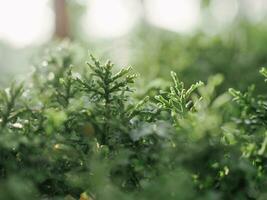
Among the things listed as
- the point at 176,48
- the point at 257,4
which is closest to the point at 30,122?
the point at 176,48

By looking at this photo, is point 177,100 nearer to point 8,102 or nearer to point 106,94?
point 106,94

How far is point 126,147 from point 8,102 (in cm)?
33

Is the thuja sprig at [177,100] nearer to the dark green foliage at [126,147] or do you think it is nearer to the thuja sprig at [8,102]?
the dark green foliage at [126,147]

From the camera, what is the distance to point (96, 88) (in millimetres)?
1381

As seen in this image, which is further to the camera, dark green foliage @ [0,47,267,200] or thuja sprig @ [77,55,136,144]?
thuja sprig @ [77,55,136,144]

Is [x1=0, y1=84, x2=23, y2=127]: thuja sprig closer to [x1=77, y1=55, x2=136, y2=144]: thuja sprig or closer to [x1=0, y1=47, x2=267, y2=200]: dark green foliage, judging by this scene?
[x1=0, y1=47, x2=267, y2=200]: dark green foliage

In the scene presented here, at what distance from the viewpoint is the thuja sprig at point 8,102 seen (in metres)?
1.29

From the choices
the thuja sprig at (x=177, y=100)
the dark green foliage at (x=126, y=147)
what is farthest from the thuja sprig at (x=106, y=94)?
the thuja sprig at (x=177, y=100)

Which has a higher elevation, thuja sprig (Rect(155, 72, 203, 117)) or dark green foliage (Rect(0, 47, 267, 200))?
thuja sprig (Rect(155, 72, 203, 117))

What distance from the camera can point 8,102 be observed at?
1314 millimetres

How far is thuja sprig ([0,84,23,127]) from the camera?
1.29 m

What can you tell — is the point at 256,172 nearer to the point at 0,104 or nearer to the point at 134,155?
the point at 134,155

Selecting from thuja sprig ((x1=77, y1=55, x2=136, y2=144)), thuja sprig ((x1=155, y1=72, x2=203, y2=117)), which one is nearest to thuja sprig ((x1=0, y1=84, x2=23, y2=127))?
thuja sprig ((x1=77, y1=55, x2=136, y2=144))

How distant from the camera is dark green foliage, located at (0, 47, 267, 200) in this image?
3.93 feet
